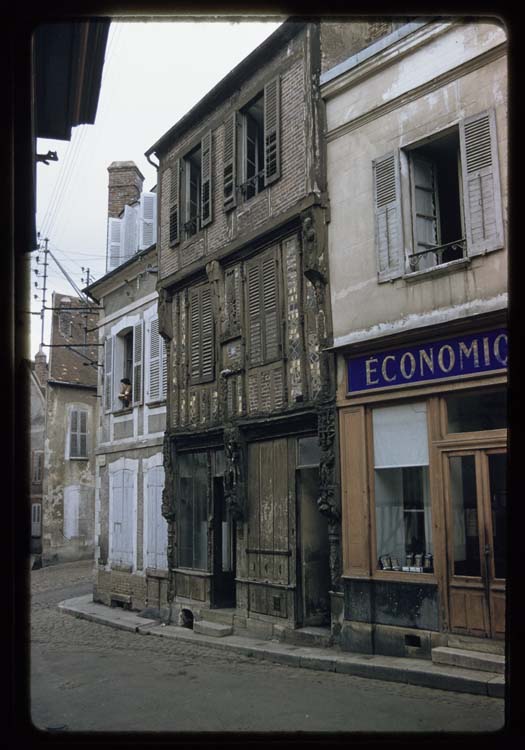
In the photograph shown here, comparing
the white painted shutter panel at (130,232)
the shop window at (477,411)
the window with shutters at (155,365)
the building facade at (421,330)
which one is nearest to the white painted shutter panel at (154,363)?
the window with shutters at (155,365)

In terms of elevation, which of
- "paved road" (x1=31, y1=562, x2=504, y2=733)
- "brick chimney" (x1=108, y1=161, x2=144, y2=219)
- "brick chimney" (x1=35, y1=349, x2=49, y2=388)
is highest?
"brick chimney" (x1=108, y1=161, x2=144, y2=219)

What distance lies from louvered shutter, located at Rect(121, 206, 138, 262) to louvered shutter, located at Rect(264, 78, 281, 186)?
7.21 m

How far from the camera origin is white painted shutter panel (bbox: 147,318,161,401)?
51.7ft

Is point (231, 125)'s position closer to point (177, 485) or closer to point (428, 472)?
point (177, 485)

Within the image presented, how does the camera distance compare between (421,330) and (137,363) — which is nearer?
(421,330)

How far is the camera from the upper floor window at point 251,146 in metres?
12.2

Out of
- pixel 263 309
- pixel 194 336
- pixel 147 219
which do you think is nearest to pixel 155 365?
pixel 194 336

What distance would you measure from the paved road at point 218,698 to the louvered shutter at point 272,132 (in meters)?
7.28

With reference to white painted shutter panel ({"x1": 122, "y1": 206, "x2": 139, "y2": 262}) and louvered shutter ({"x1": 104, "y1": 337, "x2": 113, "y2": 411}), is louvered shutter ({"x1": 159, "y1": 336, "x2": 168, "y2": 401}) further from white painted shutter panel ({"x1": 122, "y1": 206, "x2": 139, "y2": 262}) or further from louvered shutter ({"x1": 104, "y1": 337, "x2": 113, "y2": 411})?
white painted shutter panel ({"x1": 122, "y1": 206, "x2": 139, "y2": 262})

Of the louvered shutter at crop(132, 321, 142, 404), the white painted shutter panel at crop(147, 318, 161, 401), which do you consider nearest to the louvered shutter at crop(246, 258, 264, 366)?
the white painted shutter panel at crop(147, 318, 161, 401)

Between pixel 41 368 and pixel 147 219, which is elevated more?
pixel 147 219

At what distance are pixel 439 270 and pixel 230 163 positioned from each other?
5.75m

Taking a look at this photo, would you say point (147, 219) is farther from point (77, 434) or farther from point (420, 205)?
point (77, 434)

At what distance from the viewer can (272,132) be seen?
12211 millimetres
